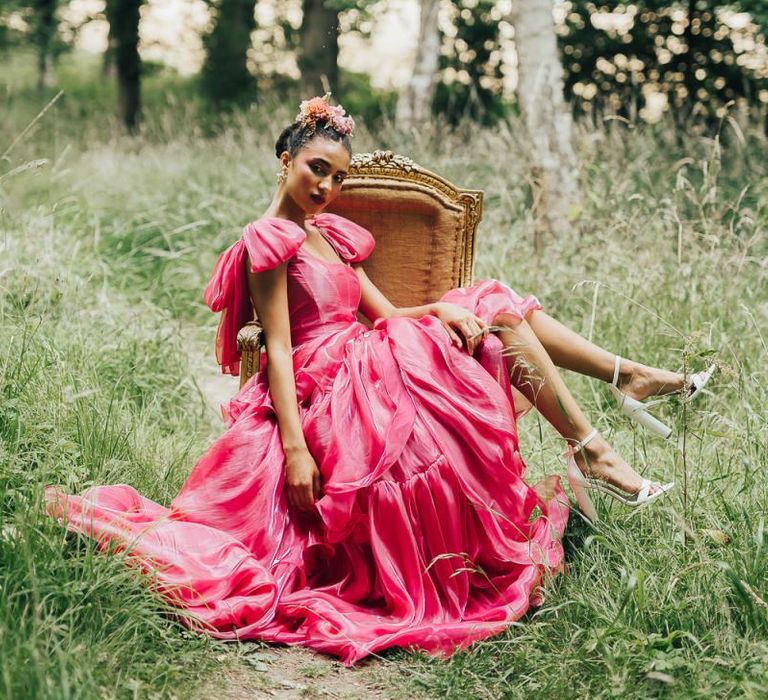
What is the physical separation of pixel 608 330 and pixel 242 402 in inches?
82.0

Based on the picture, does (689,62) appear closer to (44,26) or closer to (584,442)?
(584,442)

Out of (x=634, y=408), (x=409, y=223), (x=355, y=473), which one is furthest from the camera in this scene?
(x=409, y=223)

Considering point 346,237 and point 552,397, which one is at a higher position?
point 346,237

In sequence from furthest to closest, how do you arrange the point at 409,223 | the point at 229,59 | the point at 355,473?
the point at 229,59 → the point at 409,223 → the point at 355,473

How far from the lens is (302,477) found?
2.85m

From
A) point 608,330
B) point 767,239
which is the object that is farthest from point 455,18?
point 608,330

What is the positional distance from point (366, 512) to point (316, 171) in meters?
1.13

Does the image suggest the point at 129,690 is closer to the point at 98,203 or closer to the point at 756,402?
the point at 756,402

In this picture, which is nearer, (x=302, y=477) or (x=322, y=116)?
(x=302, y=477)

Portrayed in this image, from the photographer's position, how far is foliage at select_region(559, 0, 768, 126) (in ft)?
36.4

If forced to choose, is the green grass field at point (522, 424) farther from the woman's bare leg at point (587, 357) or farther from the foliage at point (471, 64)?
the foliage at point (471, 64)

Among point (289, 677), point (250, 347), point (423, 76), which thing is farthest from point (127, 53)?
point (289, 677)

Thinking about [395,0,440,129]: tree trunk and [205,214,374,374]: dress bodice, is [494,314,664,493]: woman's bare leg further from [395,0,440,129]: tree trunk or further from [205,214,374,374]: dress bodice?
[395,0,440,129]: tree trunk

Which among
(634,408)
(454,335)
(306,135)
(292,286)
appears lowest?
(634,408)
